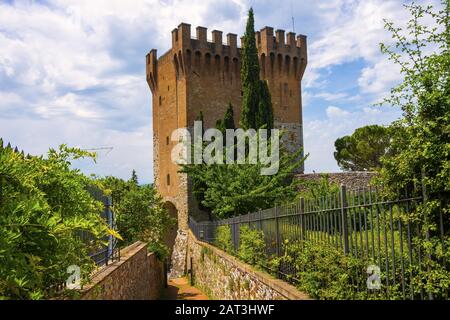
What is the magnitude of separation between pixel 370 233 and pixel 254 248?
4497 millimetres

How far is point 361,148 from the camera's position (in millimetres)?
38656

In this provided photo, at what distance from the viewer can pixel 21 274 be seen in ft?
11.7

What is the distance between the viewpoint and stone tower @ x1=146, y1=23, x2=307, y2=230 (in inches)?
1200

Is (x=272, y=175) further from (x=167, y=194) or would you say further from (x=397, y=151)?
(x=167, y=194)

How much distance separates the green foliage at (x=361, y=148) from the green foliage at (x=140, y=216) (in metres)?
20.6

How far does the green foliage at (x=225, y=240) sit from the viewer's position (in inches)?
516

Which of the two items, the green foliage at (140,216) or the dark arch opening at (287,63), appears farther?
the dark arch opening at (287,63)

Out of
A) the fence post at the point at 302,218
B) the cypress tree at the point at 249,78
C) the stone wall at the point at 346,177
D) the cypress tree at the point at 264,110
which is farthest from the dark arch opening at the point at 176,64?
the fence post at the point at 302,218

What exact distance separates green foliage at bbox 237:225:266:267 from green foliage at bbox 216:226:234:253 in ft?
8.39

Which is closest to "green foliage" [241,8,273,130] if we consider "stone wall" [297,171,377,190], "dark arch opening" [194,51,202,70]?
"stone wall" [297,171,377,190]

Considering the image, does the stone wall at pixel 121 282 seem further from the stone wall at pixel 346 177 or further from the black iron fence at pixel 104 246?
the stone wall at pixel 346 177

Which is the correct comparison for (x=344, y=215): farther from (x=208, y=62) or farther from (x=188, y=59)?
(x=208, y=62)

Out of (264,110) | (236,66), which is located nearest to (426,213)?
(264,110)
